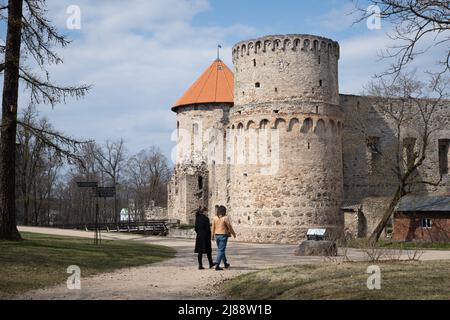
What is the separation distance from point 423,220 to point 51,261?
20252 millimetres

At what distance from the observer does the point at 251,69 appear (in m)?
33.0

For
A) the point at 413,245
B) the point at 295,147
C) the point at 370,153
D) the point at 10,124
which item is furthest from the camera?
the point at 370,153

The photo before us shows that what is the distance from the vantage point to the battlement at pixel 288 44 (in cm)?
3225

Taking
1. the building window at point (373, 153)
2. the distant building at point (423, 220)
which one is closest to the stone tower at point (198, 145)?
the building window at point (373, 153)

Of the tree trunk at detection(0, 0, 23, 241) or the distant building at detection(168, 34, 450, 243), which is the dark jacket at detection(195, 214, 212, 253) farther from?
the distant building at detection(168, 34, 450, 243)

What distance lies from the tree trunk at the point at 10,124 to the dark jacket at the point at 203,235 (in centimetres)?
681

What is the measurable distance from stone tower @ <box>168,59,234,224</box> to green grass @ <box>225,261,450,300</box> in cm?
2860

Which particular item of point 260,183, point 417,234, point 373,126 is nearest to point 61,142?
point 260,183

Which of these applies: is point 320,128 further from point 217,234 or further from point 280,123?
point 217,234

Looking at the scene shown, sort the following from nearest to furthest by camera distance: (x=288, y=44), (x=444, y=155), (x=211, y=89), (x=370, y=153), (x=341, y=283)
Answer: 1. (x=341, y=283)
2. (x=288, y=44)
3. (x=370, y=153)
4. (x=444, y=155)
5. (x=211, y=89)

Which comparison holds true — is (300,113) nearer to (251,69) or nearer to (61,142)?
(251,69)

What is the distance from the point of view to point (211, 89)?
145 ft

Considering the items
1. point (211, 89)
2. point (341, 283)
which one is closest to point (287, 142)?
point (211, 89)

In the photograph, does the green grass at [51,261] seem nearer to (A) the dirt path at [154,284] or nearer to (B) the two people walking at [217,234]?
A: (A) the dirt path at [154,284]
